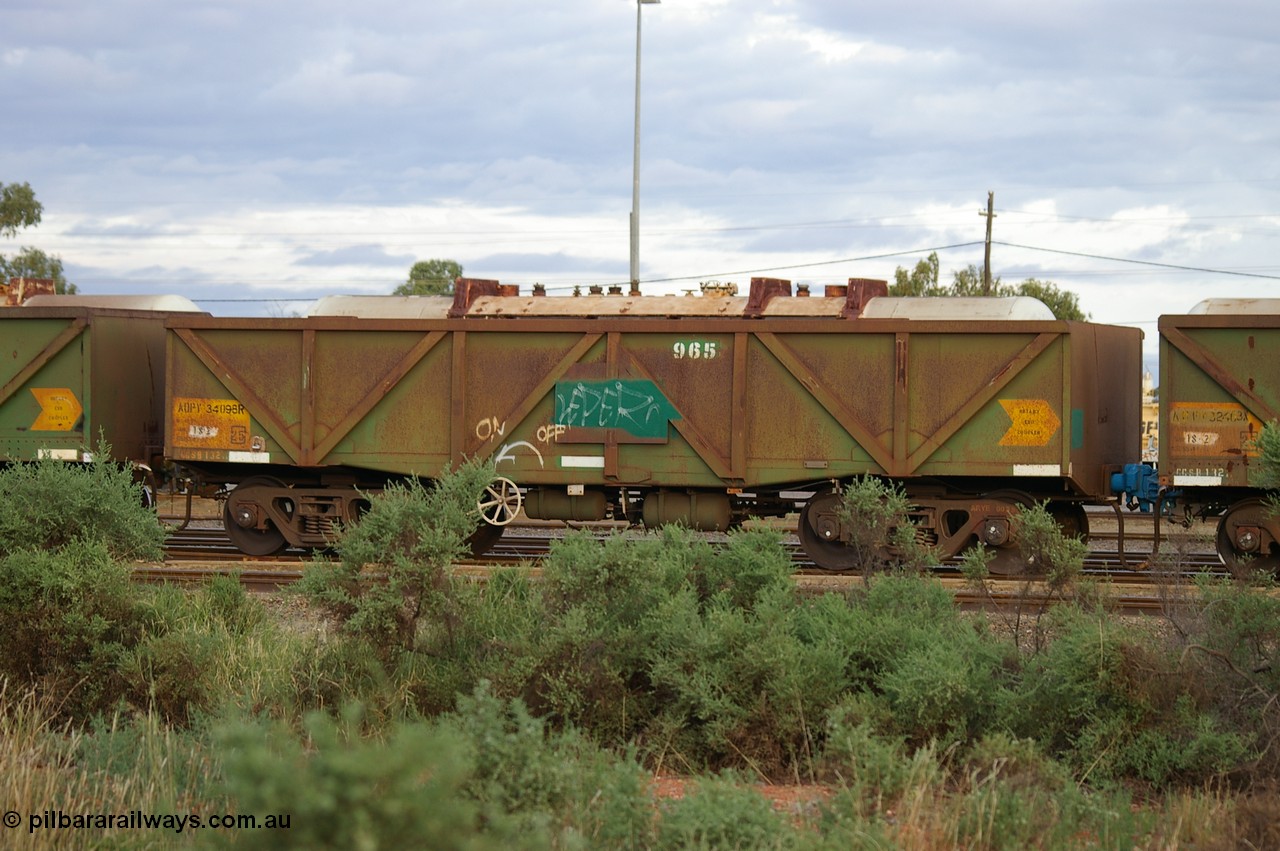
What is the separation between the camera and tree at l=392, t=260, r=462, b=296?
204 ft

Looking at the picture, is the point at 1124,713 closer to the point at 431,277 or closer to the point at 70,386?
the point at 70,386

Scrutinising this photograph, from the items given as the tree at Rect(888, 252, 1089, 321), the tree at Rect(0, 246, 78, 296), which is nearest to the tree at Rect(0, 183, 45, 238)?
the tree at Rect(0, 246, 78, 296)

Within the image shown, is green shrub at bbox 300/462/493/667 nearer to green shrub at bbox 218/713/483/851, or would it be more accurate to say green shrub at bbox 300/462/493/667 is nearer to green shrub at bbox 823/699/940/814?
green shrub at bbox 823/699/940/814

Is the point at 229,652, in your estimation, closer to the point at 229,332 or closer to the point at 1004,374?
the point at 229,332

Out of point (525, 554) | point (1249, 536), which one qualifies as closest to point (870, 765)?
point (1249, 536)

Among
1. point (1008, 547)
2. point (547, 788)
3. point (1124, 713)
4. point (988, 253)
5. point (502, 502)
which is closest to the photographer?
point (547, 788)

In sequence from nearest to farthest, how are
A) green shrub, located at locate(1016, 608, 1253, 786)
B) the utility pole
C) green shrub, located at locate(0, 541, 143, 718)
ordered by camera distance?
green shrub, located at locate(1016, 608, 1253, 786) < green shrub, located at locate(0, 541, 143, 718) < the utility pole

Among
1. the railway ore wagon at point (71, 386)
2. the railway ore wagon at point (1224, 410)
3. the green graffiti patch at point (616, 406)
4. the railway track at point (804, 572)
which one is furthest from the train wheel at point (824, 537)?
the railway ore wagon at point (71, 386)

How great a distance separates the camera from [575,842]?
14.0 feet

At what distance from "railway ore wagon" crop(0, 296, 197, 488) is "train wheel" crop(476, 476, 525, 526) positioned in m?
4.42

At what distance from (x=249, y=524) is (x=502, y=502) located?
125 inches

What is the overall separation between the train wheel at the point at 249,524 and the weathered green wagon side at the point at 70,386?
4.68ft

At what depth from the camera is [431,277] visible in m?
68.0

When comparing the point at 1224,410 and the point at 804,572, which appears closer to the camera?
the point at 1224,410
